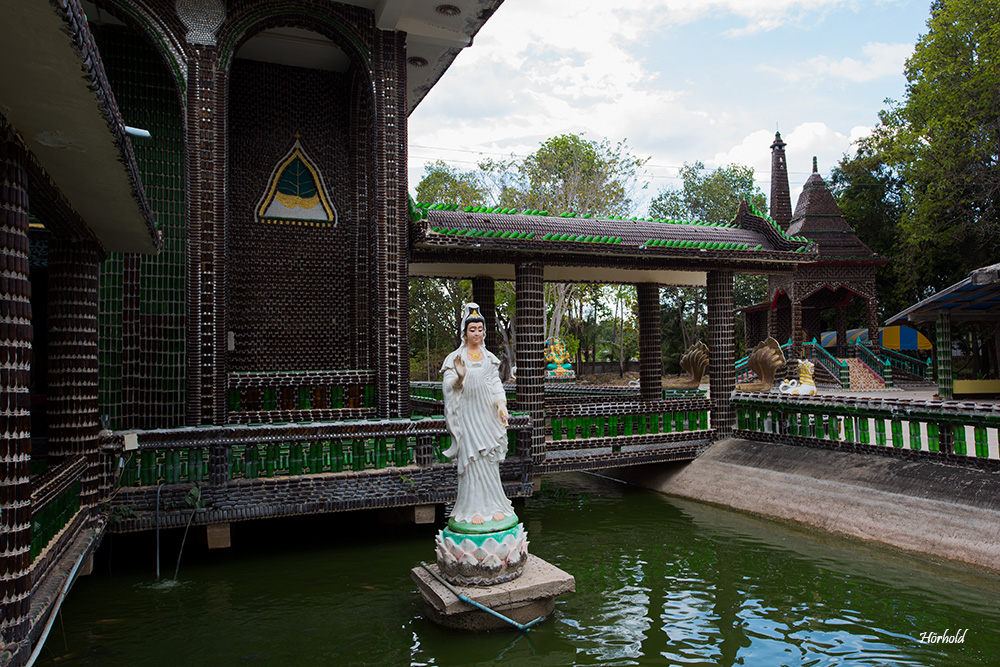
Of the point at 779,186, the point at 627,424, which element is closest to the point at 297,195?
the point at 627,424

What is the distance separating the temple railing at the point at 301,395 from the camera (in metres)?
10.9

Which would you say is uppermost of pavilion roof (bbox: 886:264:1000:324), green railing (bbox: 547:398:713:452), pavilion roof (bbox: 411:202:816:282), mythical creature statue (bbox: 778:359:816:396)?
pavilion roof (bbox: 411:202:816:282)

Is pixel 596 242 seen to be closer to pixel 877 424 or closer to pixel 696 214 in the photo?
pixel 877 424

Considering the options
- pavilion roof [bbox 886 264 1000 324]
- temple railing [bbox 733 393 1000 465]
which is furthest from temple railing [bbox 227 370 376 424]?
pavilion roof [bbox 886 264 1000 324]

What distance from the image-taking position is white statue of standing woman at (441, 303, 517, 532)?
22.1ft

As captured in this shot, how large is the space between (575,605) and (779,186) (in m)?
28.0

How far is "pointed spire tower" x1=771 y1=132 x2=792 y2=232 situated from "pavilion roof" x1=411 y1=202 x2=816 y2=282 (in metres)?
18.6

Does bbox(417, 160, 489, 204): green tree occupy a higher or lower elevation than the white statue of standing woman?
higher

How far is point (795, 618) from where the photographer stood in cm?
670

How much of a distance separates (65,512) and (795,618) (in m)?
6.75

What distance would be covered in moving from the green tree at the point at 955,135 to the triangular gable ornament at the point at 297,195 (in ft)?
73.0

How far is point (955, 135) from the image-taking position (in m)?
24.8

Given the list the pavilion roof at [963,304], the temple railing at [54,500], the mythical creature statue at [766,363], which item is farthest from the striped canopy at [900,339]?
the temple railing at [54,500]

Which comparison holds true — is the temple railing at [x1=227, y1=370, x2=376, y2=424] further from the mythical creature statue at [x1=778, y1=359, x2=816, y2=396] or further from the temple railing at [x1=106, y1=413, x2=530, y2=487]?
the mythical creature statue at [x1=778, y1=359, x2=816, y2=396]
